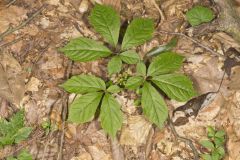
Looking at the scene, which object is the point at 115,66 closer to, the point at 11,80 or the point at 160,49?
the point at 160,49

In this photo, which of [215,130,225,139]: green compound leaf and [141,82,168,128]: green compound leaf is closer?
[141,82,168,128]: green compound leaf

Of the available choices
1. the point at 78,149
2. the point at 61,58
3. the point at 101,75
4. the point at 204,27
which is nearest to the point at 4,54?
the point at 61,58

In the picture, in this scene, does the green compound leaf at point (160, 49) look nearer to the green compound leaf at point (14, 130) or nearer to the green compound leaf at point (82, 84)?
the green compound leaf at point (82, 84)

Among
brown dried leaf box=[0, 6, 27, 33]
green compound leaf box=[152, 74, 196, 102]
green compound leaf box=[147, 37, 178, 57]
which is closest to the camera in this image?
green compound leaf box=[152, 74, 196, 102]

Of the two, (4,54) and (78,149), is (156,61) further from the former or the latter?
(4,54)

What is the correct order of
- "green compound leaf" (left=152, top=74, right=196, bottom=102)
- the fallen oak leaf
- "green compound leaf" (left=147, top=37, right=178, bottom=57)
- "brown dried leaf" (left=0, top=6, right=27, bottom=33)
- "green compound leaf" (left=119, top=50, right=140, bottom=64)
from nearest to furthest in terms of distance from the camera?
1. "green compound leaf" (left=152, top=74, right=196, bottom=102)
2. "green compound leaf" (left=119, top=50, right=140, bottom=64)
3. the fallen oak leaf
4. "green compound leaf" (left=147, top=37, right=178, bottom=57)
5. "brown dried leaf" (left=0, top=6, right=27, bottom=33)

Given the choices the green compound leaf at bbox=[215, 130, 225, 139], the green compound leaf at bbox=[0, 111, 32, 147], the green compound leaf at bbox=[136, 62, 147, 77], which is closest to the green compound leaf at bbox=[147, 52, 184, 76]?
the green compound leaf at bbox=[136, 62, 147, 77]

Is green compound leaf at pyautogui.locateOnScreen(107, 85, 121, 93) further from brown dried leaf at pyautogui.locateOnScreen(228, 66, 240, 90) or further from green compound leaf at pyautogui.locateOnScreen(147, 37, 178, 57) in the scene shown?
brown dried leaf at pyautogui.locateOnScreen(228, 66, 240, 90)
